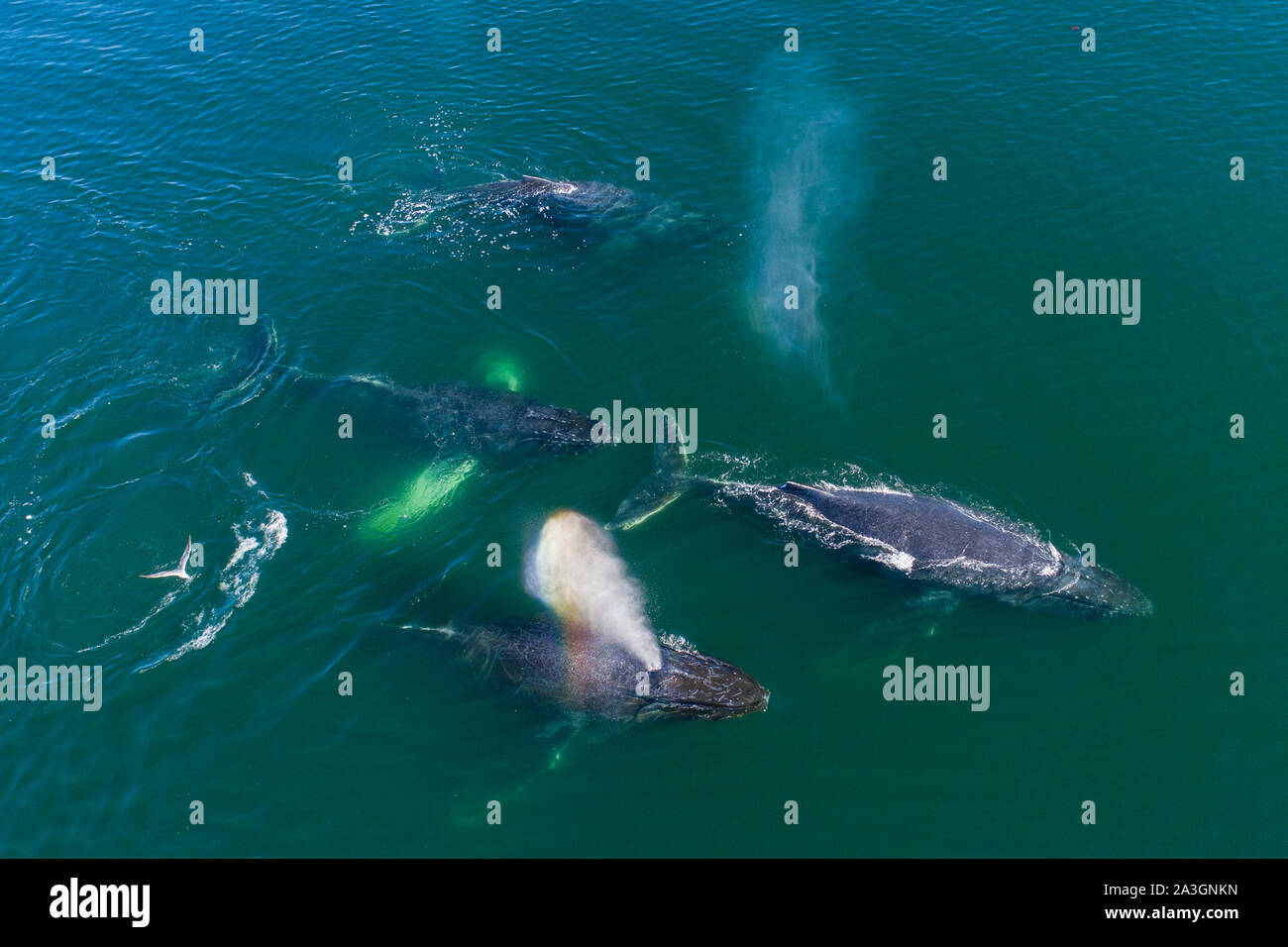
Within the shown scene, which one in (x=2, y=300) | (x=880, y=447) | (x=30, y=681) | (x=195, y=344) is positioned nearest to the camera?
(x=30, y=681)

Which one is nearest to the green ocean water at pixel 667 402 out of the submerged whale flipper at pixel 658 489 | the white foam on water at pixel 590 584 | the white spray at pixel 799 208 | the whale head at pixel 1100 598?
the white spray at pixel 799 208

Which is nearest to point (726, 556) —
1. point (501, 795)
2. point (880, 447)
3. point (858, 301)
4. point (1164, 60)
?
point (880, 447)

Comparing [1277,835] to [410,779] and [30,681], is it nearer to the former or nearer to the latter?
A: [410,779]

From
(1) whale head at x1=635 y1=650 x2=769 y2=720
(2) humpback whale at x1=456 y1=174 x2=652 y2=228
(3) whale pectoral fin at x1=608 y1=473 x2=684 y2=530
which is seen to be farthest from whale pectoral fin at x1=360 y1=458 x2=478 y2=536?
(2) humpback whale at x1=456 y1=174 x2=652 y2=228

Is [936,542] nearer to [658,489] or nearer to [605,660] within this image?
[658,489]

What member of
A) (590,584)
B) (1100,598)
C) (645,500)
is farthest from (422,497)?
(1100,598)
